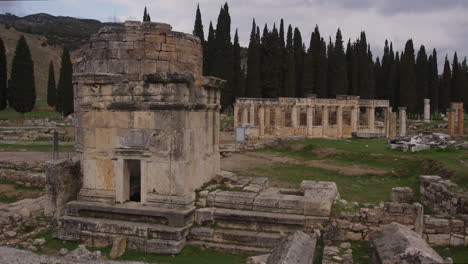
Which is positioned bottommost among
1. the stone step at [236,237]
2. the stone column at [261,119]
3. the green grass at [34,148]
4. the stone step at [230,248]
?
the stone step at [230,248]

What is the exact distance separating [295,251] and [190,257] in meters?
2.66

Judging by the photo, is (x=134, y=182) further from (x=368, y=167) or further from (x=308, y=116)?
(x=308, y=116)

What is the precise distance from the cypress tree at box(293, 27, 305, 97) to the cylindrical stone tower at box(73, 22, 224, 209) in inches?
1517

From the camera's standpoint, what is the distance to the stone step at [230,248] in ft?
28.0

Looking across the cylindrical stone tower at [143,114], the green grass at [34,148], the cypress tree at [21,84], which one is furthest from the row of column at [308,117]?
the cylindrical stone tower at [143,114]

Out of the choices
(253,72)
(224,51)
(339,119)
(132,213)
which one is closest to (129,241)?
(132,213)

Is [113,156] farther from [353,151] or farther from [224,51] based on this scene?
[224,51]

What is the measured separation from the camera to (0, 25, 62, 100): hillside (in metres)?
76.8

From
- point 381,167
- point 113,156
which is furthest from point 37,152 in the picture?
point 381,167

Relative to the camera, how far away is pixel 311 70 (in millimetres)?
46500

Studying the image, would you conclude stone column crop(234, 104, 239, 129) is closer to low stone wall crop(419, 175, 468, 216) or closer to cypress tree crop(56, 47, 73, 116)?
cypress tree crop(56, 47, 73, 116)

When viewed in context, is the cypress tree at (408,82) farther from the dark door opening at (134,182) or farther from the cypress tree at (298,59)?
the dark door opening at (134,182)

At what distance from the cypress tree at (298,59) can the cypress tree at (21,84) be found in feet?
99.1

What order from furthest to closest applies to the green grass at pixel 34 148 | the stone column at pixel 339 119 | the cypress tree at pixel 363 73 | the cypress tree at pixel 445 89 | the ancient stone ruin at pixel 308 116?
the cypress tree at pixel 445 89
the cypress tree at pixel 363 73
the stone column at pixel 339 119
the ancient stone ruin at pixel 308 116
the green grass at pixel 34 148
